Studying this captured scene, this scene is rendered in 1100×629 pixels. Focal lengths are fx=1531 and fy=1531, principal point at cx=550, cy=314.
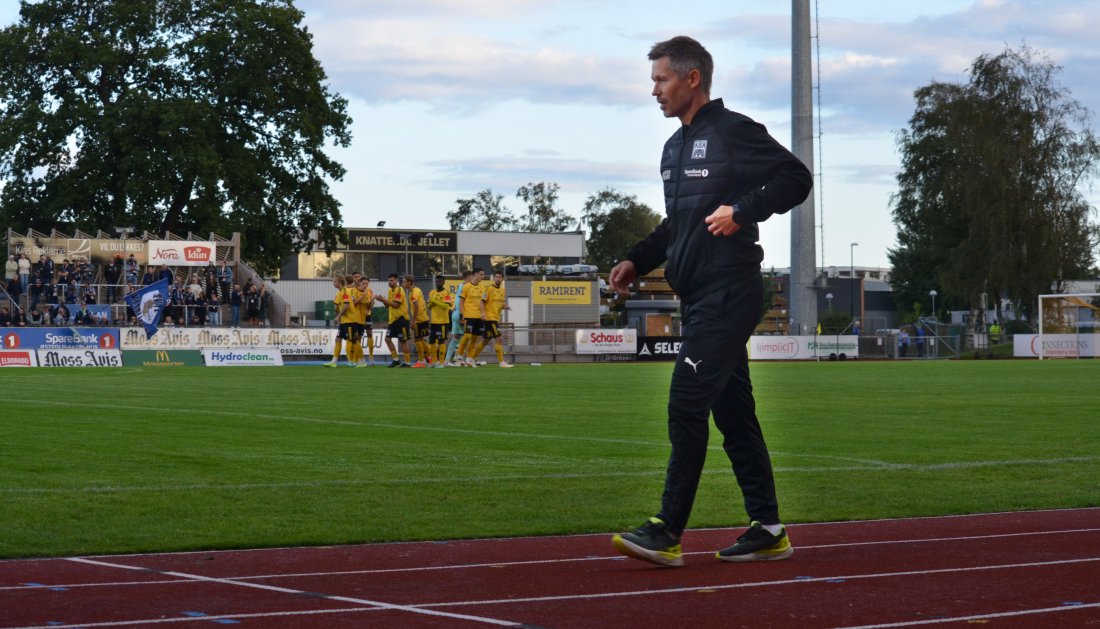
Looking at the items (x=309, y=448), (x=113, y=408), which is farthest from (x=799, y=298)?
(x=309, y=448)

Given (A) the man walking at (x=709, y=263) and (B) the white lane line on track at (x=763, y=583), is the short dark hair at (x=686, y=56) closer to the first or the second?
(A) the man walking at (x=709, y=263)

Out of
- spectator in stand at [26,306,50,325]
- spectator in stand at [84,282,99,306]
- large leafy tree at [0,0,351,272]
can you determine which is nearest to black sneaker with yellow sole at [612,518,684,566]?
spectator in stand at [26,306,50,325]

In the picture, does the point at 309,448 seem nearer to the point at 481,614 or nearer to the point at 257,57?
the point at 481,614

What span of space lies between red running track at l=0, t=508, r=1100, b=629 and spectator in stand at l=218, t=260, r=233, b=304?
43984mm

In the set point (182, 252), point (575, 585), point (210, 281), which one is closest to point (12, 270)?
point (182, 252)

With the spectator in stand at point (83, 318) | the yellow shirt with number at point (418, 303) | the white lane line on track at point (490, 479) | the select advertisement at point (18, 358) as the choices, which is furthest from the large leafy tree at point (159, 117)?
the white lane line on track at point (490, 479)

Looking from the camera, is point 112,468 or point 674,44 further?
point 112,468

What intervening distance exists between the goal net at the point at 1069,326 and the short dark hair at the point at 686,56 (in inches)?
2045

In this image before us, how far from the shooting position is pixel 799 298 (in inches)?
2170

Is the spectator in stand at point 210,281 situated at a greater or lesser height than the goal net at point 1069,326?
greater

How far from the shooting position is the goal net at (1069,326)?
56156 mm

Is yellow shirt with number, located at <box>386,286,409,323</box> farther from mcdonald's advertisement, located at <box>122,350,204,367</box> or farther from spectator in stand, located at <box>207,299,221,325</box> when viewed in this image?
spectator in stand, located at <box>207,299,221,325</box>

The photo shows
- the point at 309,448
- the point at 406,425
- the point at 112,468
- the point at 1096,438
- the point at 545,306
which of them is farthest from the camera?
the point at 545,306

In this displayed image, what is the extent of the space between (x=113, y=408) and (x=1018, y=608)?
1464cm
